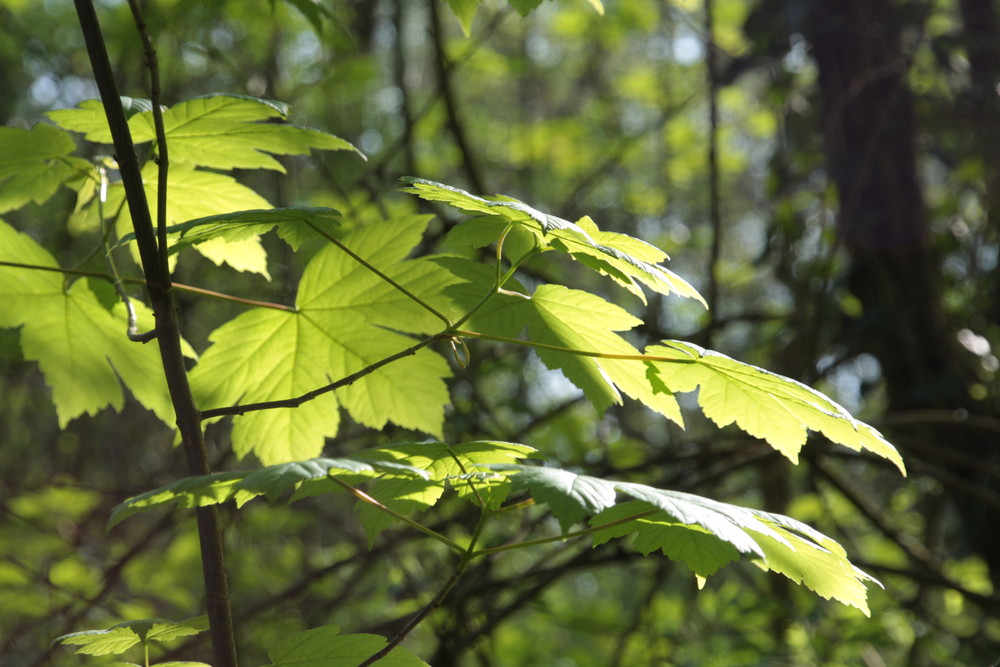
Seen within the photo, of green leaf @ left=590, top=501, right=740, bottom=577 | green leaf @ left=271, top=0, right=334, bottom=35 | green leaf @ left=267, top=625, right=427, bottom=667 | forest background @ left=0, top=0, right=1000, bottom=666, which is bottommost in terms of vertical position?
forest background @ left=0, top=0, right=1000, bottom=666

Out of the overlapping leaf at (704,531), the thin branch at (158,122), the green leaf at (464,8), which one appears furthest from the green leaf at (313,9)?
the overlapping leaf at (704,531)

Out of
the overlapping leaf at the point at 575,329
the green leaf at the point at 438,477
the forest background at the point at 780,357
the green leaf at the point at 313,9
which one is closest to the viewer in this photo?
the green leaf at the point at 438,477

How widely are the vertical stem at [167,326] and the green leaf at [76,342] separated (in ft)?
1.20

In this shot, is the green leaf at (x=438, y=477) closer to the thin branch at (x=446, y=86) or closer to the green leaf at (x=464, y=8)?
the green leaf at (x=464, y=8)

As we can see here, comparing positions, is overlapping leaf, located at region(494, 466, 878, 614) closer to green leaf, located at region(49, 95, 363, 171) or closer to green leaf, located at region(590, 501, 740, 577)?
green leaf, located at region(590, 501, 740, 577)

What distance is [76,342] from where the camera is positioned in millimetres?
1550

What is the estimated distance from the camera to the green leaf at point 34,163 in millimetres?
1370

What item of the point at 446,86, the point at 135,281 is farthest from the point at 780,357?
the point at 135,281

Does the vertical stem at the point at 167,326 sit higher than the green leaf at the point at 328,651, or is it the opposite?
the vertical stem at the point at 167,326

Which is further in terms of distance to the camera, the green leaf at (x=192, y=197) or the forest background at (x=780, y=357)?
the forest background at (x=780, y=357)

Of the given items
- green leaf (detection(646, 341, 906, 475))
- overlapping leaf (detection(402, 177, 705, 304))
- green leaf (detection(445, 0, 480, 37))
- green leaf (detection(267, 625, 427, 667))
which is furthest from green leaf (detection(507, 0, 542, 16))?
green leaf (detection(267, 625, 427, 667))

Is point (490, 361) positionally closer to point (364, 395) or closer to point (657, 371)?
point (364, 395)

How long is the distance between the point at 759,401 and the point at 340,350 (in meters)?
0.73

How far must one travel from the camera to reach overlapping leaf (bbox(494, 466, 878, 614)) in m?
0.94
